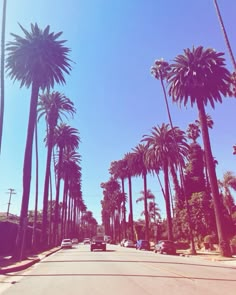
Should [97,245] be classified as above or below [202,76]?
below

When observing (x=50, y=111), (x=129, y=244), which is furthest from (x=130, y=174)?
(x=50, y=111)

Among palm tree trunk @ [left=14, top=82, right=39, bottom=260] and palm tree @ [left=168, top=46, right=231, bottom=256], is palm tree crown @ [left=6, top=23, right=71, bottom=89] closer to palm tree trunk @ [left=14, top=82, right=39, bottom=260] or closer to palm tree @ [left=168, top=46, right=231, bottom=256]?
palm tree trunk @ [left=14, top=82, right=39, bottom=260]

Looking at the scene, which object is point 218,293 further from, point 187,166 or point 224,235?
point 187,166

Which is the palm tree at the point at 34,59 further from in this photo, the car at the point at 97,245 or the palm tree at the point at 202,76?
the car at the point at 97,245

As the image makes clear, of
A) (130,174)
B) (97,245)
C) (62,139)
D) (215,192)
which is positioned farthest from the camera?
(130,174)

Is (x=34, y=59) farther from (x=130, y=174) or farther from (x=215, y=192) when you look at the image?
(x=130, y=174)

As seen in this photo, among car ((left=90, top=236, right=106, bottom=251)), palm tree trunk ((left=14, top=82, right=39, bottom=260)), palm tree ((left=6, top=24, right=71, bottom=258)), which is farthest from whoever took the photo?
car ((left=90, top=236, right=106, bottom=251))

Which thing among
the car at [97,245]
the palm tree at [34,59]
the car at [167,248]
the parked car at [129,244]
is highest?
the palm tree at [34,59]

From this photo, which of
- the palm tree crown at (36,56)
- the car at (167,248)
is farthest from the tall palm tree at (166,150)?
the palm tree crown at (36,56)

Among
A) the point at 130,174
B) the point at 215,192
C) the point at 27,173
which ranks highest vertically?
the point at 130,174

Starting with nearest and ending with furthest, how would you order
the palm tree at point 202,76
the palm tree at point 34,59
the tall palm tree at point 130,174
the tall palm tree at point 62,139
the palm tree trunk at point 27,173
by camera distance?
the palm tree trunk at point 27,173 < the palm tree at point 34,59 < the palm tree at point 202,76 < the tall palm tree at point 62,139 < the tall palm tree at point 130,174

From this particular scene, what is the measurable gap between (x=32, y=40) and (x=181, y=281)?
1034 inches

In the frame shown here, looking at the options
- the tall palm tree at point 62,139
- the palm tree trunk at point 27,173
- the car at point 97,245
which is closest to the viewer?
the palm tree trunk at point 27,173

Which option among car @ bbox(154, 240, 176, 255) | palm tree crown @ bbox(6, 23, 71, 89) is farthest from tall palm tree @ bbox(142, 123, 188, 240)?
palm tree crown @ bbox(6, 23, 71, 89)
